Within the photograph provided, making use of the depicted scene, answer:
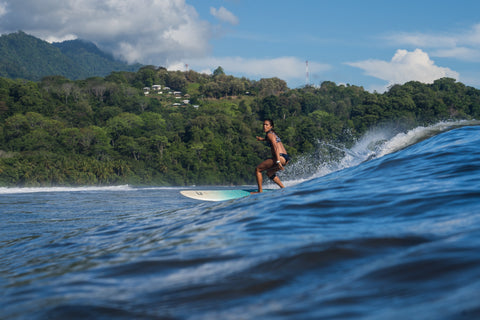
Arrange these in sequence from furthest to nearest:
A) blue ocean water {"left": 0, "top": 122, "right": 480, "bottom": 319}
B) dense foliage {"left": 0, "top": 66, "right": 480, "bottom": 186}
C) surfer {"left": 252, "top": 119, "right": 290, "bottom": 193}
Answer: dense foliage {"left": 0, "top": 66, "right": 480, "bottom": 186}, surfer {"left": 252, "top": 119, "right": 290, "bottom": 193}, blue ocean water {"left": 0, "top": 122, "right": 480, "bottom": 319}

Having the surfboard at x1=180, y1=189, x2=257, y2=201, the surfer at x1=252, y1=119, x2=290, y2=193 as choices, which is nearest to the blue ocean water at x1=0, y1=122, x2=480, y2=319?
the surfer at x1=252, y1=119, x2=290, y2=193

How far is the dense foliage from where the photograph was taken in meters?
79.1

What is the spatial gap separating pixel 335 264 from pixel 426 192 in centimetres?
307

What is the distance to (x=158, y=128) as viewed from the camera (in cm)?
10019

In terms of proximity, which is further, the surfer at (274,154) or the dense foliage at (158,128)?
the dense foliage at (158,128)

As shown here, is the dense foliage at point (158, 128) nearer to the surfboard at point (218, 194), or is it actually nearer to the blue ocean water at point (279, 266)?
the surfboard at point (218, 194)

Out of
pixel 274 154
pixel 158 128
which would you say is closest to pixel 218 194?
pixel 274 154

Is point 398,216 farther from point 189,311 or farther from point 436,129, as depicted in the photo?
point 436,129

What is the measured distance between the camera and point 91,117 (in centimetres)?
10431

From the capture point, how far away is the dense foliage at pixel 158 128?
79125 millimetres

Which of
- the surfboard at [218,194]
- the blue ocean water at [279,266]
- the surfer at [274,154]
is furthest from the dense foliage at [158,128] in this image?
the blue ocean water at [279,266]

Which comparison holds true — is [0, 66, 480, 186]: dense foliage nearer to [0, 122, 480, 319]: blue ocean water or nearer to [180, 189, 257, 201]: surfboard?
[180, 189, 257, 201]: surfboard

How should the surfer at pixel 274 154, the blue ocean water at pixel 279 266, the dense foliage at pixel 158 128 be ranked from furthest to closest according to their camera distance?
the dense foliage at pixel 158 128
the surfer at pixel 274 154
the blue ocean water at pixel 279 266

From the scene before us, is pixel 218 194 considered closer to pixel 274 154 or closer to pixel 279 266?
pixel 274 154
